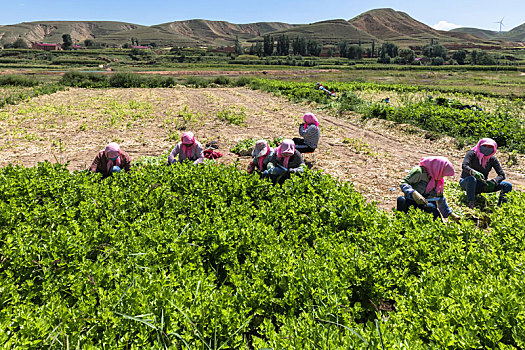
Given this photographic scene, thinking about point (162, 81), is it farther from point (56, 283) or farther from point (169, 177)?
point (56, 283)

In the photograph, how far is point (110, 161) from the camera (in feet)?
21.7

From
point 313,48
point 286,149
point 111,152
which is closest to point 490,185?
point 286,149

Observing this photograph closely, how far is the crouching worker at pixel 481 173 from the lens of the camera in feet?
20.2

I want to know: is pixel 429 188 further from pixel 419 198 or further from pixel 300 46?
pixel 300 46

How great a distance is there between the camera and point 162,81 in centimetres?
3531

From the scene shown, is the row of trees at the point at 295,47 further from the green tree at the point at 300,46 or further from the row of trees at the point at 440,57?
the row of trees at the point at 440,57

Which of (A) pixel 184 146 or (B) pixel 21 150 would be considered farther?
(B) pixel 21 150

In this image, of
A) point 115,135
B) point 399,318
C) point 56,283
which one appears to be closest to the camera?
point 399,318

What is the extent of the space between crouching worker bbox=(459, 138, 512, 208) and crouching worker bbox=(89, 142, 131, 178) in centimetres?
741

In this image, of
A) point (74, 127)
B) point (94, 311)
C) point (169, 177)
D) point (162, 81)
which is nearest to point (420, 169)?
point (169, 177)

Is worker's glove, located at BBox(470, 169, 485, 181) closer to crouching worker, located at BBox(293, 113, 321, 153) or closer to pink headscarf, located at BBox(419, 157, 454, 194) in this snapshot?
pink headscarf, located at BBox(419, 157, 454, 194)

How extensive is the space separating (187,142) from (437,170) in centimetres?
537

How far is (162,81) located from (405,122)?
2934 centimetres

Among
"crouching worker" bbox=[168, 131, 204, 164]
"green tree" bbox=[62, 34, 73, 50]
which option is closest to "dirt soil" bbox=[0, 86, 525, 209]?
"crouching worker" bbox=[168, 131, 204, 164]
